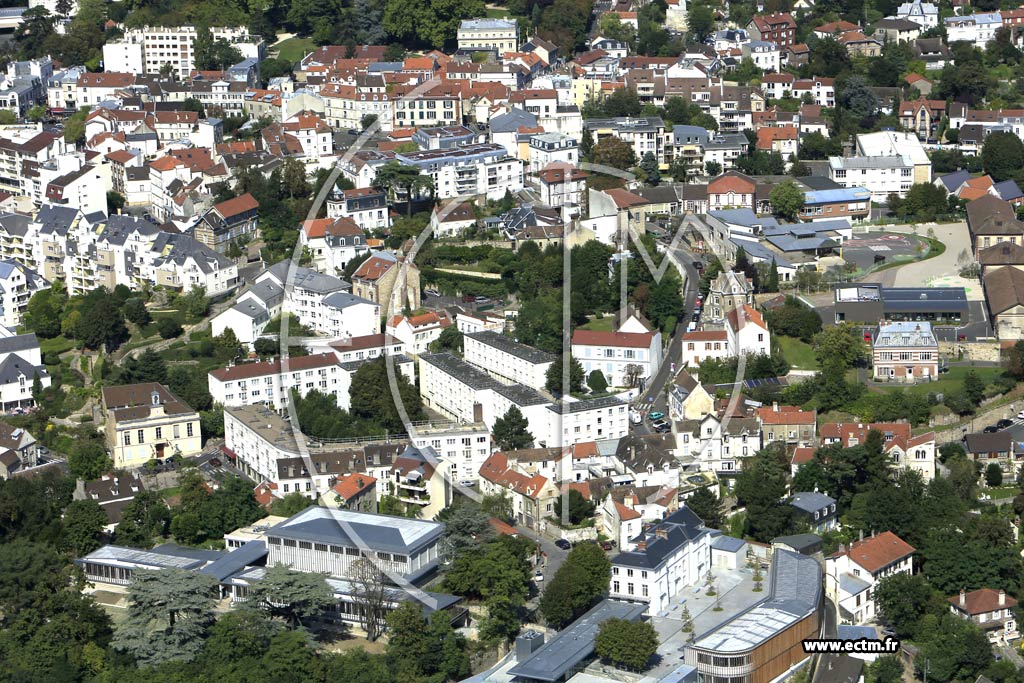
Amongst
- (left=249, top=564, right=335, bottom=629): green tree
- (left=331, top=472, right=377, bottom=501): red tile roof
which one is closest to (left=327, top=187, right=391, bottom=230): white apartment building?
(left=331, top=472, right=377, bottom=501): red tile roof

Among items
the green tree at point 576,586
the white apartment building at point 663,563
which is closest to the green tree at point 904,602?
the white apartment building at point 663,563

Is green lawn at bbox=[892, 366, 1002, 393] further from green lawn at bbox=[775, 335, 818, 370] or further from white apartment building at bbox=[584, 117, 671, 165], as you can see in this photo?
white apartment building at bbox=[584, 117, 671, 165]

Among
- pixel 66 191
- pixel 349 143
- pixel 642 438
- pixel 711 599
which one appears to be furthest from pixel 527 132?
pixel 711 599

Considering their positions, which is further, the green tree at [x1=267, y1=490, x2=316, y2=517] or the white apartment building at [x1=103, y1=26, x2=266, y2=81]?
the white apartment building at [x1=103, y1=26, x2=266, y2=81]

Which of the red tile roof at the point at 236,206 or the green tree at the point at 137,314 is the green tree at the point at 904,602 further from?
the red tile roof at the point at 236,206

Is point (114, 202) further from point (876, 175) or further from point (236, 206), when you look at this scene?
point (876, 175)

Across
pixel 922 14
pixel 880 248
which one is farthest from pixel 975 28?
pixel 880 248
